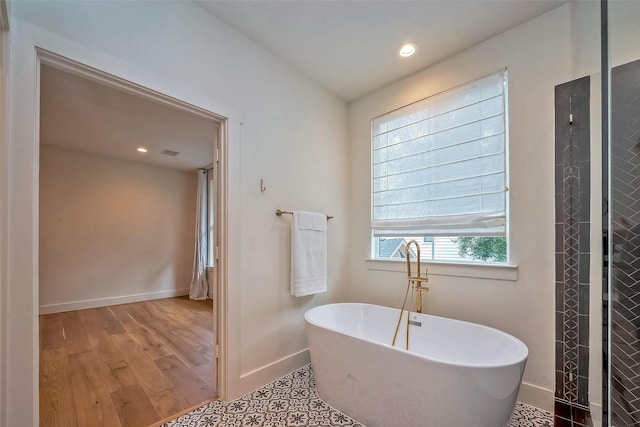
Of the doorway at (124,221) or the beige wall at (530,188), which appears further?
the doorway at (124,221)

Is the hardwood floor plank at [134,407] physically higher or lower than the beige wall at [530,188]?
lower

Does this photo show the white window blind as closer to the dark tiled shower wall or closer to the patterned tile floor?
the dark tiled shower wall

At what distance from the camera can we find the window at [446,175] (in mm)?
2041

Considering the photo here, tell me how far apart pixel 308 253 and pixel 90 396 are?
1854mm

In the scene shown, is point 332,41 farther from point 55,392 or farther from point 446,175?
point 55,392

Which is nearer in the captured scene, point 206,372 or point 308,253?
point 206,372

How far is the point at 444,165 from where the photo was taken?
7.50 ft

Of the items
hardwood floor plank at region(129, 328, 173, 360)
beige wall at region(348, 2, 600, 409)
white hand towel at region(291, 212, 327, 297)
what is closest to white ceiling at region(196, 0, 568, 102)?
beige wall at region(348, 2, 600, 409)

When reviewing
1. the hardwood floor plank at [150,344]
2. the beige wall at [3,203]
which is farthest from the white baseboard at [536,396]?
the hardwood floor plank at [150,344]

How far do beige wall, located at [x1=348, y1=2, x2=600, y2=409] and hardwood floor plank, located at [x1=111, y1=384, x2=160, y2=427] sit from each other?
216 cm

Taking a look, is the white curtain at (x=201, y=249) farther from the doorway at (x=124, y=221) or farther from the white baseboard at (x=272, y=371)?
the white baseboard at (x=272, y=371)

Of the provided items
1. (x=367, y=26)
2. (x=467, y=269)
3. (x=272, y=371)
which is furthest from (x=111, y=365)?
(x=367, y=26)

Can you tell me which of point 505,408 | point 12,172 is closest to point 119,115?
point 12,172

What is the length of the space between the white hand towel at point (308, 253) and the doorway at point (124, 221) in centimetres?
63
